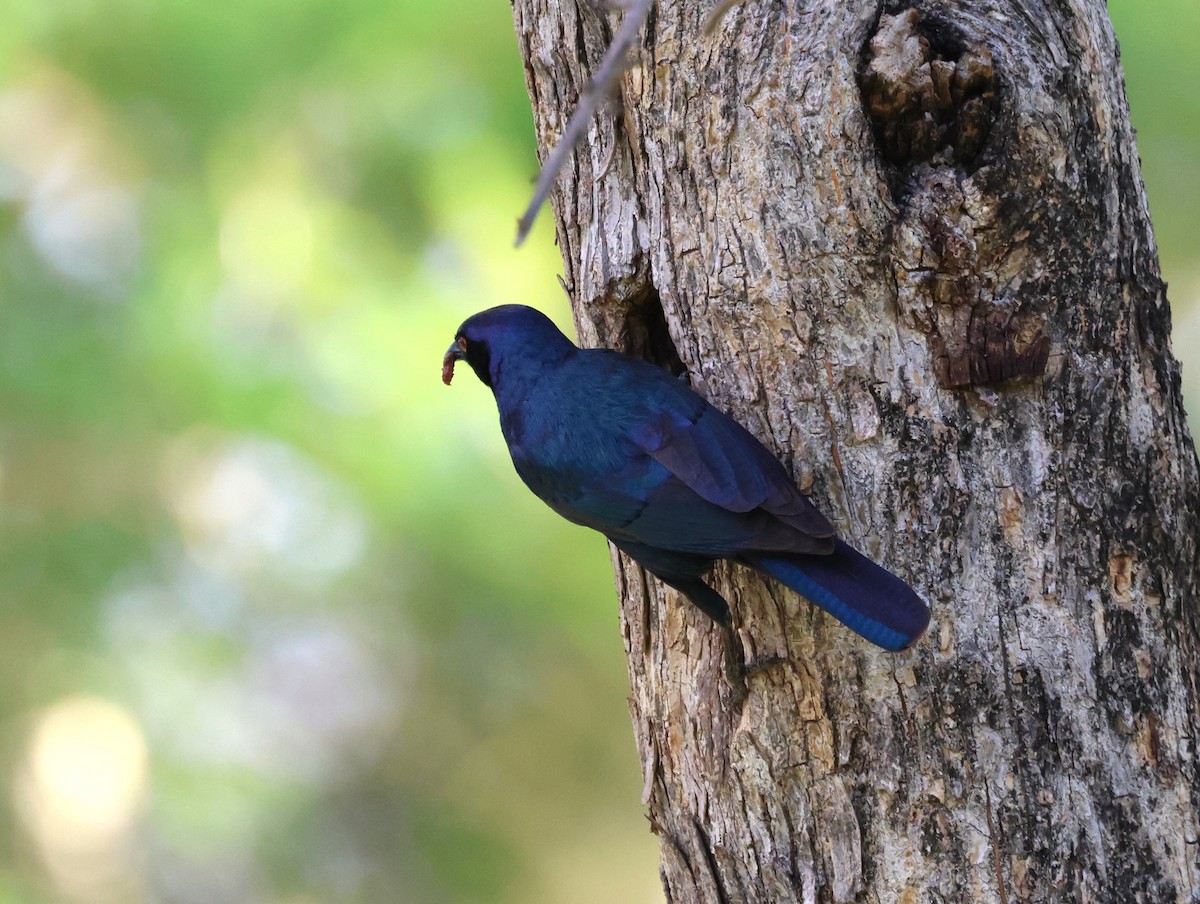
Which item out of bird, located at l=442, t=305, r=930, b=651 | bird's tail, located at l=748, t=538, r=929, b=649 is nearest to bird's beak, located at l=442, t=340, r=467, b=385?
bird, located at l=442, t=305, r=930, b=651

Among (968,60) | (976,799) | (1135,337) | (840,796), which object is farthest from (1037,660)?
(968,60)

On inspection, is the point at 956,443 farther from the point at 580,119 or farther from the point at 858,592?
the point at 580,119

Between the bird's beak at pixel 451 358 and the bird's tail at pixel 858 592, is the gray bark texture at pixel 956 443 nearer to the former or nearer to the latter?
the bird's tail at pixel 858 592

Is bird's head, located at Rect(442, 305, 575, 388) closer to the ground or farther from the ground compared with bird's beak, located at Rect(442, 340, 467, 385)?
closer to the ground

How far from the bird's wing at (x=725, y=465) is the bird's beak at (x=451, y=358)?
69 cm

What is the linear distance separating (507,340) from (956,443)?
0.97m

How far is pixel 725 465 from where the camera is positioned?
1.97m

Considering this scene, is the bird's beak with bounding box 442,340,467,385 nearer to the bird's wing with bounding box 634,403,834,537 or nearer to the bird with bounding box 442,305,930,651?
the bird with bounding box 442,305,930,651

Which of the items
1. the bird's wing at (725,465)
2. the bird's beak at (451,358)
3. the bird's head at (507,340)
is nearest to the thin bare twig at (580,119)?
the bird's wing at (725,465)

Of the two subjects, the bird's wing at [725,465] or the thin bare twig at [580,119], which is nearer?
the thin bare twig at [580,119]

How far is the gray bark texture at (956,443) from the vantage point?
1.84 m

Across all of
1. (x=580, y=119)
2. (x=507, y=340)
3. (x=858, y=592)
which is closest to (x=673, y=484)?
(x=858, y=592)

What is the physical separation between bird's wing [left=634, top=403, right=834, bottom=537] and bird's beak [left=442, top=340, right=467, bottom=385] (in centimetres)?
69

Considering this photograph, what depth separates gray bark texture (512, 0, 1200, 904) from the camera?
184cm
